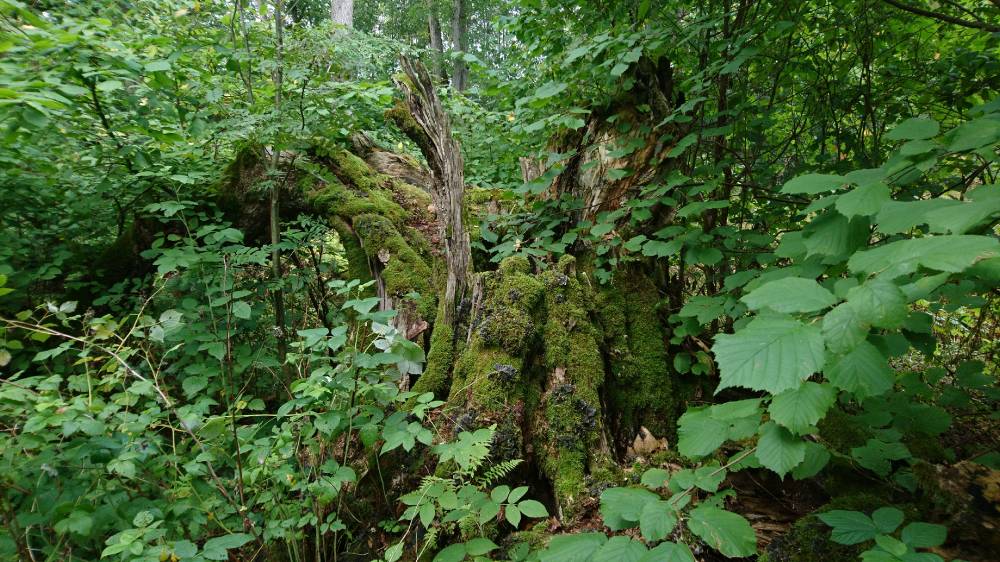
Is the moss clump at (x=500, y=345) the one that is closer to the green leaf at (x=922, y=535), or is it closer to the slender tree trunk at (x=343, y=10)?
the green leaf at (x=922, y=535)

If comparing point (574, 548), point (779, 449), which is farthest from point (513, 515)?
point (779, 449)

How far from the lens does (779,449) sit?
114cm

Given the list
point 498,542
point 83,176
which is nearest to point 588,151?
point 498,542

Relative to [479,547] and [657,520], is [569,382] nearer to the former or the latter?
[479,547]

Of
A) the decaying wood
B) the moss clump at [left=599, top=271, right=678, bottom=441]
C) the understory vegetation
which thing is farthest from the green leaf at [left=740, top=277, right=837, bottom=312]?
the decaying wood

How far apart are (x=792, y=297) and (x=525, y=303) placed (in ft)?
5.53

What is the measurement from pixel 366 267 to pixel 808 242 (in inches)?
124

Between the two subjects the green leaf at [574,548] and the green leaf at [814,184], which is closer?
the green leaf at [574,548]

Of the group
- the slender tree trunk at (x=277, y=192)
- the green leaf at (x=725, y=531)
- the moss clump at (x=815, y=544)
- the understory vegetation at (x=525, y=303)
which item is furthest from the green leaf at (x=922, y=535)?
the slender tree trunk at (x=277, y=192)

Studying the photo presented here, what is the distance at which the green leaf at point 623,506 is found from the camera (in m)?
1.17

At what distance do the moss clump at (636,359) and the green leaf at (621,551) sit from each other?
1485 mm

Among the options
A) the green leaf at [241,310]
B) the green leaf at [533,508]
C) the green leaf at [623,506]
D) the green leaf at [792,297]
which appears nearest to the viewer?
the green leaf at [792,297]

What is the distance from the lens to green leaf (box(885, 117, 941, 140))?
130cm

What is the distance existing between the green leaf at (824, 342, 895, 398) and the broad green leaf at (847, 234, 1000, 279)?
0.58 ft
